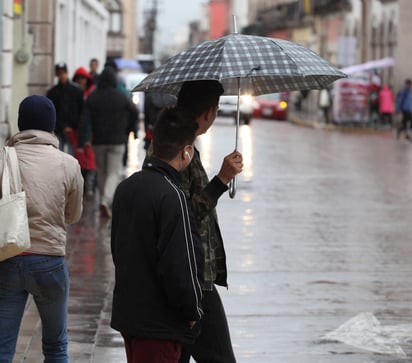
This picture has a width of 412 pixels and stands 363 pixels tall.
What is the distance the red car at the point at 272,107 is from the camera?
5444 cm

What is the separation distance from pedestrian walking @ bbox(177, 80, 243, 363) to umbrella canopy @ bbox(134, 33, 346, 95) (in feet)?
0.43

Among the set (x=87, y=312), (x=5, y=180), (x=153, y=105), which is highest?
(x=5, y=180)

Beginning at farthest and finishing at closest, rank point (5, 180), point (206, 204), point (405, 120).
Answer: point (405, 120)
point (5, 180)
point (206, 204)

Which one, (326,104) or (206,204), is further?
(326,104)

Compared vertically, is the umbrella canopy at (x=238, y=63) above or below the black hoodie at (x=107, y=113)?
above

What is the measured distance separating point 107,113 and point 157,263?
9680 millimetres

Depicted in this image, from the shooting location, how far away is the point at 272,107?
5444 centimetres

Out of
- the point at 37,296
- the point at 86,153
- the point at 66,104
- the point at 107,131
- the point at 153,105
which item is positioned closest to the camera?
the point at 37,296

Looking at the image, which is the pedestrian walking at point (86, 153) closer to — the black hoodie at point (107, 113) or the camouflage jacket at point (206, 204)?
the black hoodie at point (107, 113)

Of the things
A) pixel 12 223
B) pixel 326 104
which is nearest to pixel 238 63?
pixel 12 223

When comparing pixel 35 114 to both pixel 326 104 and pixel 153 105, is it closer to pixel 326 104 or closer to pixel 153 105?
pixel 153 105

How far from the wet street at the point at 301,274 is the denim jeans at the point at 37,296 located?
1431 mm

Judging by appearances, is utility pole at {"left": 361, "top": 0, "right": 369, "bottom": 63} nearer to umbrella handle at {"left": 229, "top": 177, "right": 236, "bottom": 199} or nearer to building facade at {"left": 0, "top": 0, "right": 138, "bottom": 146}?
building facade at {"left": 0, "top": 0, "right": 138, "bottom": 146}

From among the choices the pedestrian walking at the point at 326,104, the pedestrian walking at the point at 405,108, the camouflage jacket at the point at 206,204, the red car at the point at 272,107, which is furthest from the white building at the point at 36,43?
the red car at the point at 272,107
